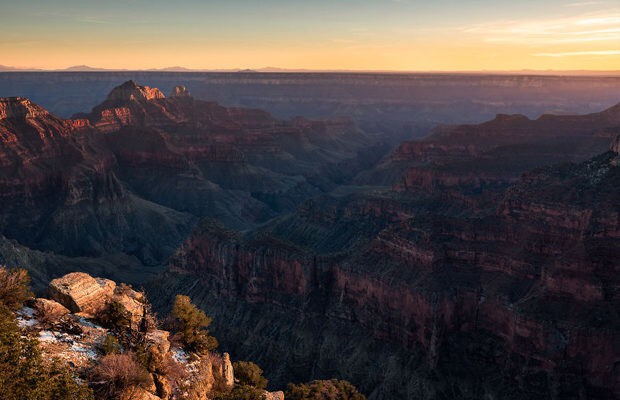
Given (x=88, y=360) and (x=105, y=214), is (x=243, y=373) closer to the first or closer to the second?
(x=88, y=360)

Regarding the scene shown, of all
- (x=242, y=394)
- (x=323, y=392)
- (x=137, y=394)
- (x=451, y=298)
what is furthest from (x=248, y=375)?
(x=451, y=298)

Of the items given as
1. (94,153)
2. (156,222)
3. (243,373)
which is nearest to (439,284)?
(243,373)

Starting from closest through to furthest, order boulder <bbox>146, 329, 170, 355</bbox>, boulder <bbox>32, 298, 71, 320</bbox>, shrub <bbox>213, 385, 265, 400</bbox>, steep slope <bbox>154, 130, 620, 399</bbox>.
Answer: boulder <bbox>146, 329, 170, 355</bbox>, boulder <bbox>32, 298, 71, 320</bbox>, shrub <bbox>213, 385, 265, 400</bbox>, steep slope <bbox>154, 130, 620, 399</bbox>

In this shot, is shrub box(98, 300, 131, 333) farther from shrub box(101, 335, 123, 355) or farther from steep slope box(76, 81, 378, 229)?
steep slope box(76, 81, 378, 229)

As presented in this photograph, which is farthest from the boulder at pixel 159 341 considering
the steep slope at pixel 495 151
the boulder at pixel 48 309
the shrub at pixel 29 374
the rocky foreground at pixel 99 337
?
the steep slope at pixel 495 151

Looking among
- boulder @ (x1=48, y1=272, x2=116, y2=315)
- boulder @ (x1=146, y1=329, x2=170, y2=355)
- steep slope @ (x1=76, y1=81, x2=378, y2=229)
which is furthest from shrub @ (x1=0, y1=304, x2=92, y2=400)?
steep slope @ (x1=76, y1=81, x2=378, y2=229)
